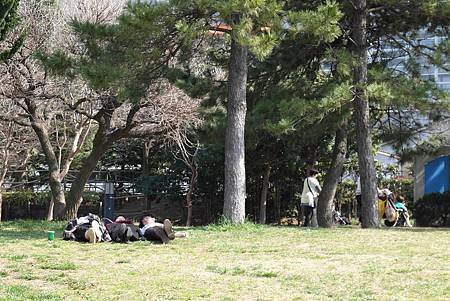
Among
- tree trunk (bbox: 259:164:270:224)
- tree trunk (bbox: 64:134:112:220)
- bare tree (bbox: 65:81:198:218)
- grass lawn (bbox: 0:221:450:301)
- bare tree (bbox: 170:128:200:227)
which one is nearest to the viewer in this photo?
grass lawn (bbox: 0:221:450:301)

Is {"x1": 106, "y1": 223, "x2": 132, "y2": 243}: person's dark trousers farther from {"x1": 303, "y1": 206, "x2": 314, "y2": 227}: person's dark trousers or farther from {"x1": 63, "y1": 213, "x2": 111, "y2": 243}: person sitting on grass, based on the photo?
{"x1": 303, "y1": 206, "x2": 314, "y2": 227}: person's dark trousers

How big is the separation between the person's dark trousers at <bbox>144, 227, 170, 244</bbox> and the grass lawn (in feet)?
0.77

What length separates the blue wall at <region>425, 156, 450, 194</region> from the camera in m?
18.6

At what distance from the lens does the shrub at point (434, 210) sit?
1583 cm

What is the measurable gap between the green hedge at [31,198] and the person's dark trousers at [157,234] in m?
14.4

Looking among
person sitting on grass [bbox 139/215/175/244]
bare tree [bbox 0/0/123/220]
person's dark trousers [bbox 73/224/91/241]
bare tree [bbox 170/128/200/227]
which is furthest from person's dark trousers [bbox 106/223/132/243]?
bare tree [bbox 170/128/200/227]

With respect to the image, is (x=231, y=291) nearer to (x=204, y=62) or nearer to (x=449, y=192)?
(x=204, y=62)

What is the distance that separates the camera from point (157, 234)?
945cm

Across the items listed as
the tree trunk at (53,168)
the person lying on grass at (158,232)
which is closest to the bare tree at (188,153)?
the tree trunk at (53,168)

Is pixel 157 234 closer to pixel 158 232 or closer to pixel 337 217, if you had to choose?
pixel 158 232

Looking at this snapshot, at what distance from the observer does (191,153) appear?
19719 millimetres

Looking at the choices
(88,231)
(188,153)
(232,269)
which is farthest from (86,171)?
(232,269)

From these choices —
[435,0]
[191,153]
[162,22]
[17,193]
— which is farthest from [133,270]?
[17,193]

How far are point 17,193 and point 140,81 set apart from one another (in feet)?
41.3
